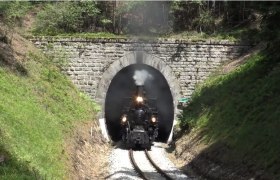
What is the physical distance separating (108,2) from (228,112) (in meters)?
16.8

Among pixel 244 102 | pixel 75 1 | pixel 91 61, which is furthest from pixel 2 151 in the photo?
pixel 75 1

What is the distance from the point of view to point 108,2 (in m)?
32.7

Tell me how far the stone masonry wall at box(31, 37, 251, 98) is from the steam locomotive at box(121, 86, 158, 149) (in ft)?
8.16

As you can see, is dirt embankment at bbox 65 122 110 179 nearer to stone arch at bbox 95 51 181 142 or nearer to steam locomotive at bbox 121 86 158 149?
steam locomotive at bbox 121 86 158 149

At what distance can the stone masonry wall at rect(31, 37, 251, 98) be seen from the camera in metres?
26.6

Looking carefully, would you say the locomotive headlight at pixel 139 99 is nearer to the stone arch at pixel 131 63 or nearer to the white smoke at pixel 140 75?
the stone arch at pixel 131 63

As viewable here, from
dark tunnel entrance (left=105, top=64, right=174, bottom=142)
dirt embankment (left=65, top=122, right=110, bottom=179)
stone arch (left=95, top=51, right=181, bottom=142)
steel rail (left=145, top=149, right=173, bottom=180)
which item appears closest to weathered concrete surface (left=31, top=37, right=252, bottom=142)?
stone arch (left=95, top=51, right=181, bottom=142)

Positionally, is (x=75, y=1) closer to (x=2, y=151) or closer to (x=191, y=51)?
(x=191, y=51)

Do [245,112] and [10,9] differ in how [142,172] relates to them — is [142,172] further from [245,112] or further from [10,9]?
[10,9]

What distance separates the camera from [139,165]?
62.2 ft

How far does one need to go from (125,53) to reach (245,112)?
441 inches

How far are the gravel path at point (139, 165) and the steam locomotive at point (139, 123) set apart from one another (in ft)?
2.82

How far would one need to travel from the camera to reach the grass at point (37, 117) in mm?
10852

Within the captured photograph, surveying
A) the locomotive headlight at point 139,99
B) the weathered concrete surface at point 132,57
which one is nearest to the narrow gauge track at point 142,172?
the locomotive headlight at point 139,99
